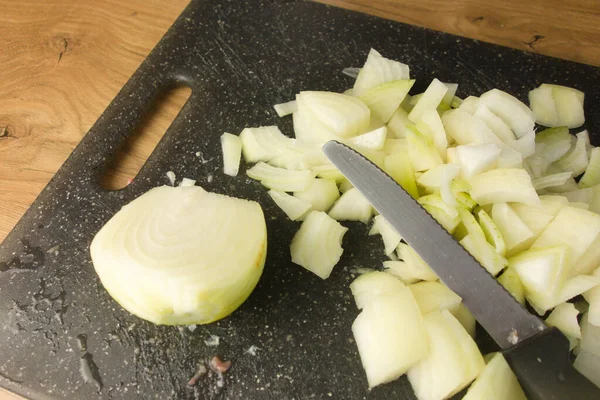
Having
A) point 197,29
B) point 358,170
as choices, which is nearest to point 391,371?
point 358,170

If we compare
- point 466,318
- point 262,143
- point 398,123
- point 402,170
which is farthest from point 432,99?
point 466,318

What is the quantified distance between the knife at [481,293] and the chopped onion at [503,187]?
0.14 meters

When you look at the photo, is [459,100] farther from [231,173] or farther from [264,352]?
[264,352]

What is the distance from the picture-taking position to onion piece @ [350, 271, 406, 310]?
113 cm

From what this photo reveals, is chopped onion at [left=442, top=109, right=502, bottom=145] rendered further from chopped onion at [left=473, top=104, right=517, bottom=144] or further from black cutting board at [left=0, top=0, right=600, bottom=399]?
black cutting board at [left=0, top=0, right=600, bottom=399]

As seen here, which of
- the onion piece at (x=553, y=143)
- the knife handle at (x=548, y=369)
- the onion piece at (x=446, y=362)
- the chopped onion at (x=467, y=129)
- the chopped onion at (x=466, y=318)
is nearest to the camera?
the knife handle at (x=548, y=369)

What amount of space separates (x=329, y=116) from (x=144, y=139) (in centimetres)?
51

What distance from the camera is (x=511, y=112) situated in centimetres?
129

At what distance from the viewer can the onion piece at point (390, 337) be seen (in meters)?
1.04

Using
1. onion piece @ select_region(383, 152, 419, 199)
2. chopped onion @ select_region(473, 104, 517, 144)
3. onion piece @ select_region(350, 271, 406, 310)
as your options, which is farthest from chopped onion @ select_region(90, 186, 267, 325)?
chopped onion @ select_region(473, 104, 517, 144)

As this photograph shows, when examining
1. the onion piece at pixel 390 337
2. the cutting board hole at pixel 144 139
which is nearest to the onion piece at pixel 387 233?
the onion piece at pixel 390 337

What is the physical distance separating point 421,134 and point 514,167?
203 millimetres

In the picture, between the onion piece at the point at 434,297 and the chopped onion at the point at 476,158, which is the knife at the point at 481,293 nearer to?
the onion piece at the point at 434,297

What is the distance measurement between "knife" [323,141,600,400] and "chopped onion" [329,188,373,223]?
69mm
